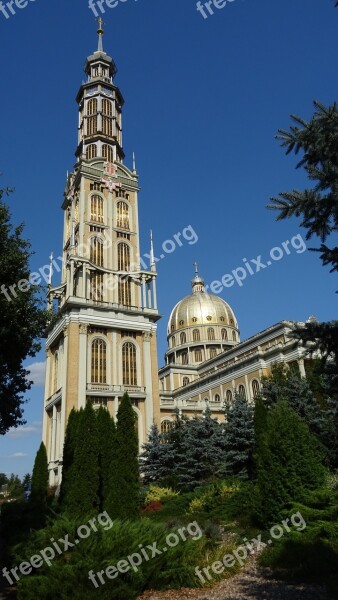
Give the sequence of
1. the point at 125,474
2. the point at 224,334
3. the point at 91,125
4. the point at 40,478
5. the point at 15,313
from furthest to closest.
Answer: the point at 224,334, the point at 91,125, the point at 40,478, the point at 125,474, the point at 15,313

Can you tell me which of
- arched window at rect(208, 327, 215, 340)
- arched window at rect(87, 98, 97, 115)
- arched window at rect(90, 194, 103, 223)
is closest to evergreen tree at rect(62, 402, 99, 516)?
arched window at rect(90, 194, 103, 223)

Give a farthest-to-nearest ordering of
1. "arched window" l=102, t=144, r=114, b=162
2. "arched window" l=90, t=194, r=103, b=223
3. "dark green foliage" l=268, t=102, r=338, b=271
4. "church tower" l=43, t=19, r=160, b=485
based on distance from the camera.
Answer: "arched window" l=102, t=144, r=114, b=162 → "arched window" l=90, t=194, r=103, b=223 → "church tower" l=43, t=19, r=160, b=485 → "dark green foliage" l=268, t=102, r=338, b=271

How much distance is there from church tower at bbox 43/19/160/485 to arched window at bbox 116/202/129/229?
0.44 ft

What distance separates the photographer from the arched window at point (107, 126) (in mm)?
62150

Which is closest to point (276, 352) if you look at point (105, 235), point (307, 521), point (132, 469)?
point (105, 235)

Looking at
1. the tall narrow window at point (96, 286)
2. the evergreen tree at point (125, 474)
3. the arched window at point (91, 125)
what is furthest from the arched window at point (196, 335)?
the evergreen tree at point (125, 474)

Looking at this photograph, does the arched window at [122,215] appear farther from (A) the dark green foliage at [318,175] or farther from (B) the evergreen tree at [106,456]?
(A) the dark green foliage at [318,175]

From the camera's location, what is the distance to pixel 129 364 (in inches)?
1837

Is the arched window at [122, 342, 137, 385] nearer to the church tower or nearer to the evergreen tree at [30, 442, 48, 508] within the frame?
the church tower

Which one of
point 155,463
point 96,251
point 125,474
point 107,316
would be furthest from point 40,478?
point 96,251

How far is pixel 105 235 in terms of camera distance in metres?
52.5

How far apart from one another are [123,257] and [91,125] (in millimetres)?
22400

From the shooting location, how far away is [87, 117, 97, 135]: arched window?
61891 millimetres

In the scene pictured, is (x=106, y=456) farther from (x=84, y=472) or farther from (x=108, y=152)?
(x=108, y=152)
